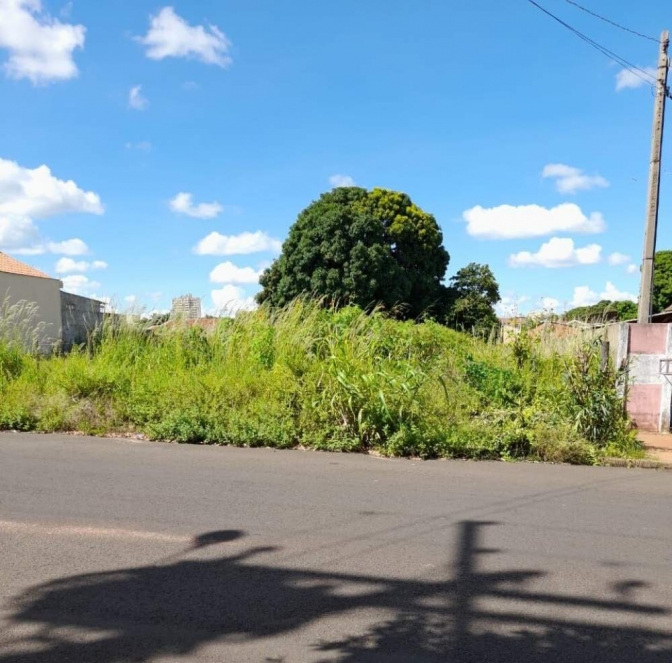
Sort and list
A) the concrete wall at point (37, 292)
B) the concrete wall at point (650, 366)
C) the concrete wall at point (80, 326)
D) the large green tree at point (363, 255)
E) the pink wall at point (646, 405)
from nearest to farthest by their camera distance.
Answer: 1. the concrete wall at point (650, 366)
2. the pink wall at point (646, 405)
3. the concrete wall at point (80, 326)
4. the concrete wall at point (37, 292)
5. the large green tree at point (363, 255)

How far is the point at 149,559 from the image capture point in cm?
415

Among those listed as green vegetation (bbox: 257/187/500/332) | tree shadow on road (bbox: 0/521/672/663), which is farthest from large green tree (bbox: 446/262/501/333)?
tree shadow on road (bbox: 0/521/672/663)

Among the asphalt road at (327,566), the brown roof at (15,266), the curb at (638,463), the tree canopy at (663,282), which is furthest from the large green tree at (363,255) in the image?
the asphalt road at (327,566)

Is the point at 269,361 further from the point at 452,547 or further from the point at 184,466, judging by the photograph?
the point at 452,547

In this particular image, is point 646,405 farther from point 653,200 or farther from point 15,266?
point 15,266

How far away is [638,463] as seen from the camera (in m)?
7.74

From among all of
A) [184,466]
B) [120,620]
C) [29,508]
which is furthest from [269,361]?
[120,620]

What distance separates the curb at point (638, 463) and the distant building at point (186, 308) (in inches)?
324

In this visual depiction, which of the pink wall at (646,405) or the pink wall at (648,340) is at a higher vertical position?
the pink wall at (648,340)

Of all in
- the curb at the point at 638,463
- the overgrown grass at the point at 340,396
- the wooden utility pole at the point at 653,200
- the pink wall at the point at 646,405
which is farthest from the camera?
the wooden utility pole at the point at 653,200

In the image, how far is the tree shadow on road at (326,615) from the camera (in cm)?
307

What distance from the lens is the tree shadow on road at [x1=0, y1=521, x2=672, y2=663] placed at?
10.1ft

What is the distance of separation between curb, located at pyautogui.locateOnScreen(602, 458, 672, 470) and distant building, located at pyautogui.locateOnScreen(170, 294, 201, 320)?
823cm

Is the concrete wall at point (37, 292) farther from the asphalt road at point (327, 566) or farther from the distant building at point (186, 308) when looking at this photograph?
the asphalt road at point (327, 566)
